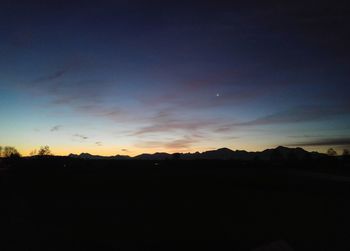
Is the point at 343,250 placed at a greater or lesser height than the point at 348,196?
lesser

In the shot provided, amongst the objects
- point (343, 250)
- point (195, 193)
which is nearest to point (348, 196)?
point (195, 193)

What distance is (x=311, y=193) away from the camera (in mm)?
32531

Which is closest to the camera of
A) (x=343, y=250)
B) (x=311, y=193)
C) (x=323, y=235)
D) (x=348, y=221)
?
(x=343, y=250)

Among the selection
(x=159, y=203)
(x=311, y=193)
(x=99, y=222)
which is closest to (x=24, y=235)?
(x=99, y=222)

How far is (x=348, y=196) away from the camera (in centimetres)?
2964

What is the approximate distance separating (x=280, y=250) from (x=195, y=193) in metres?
21.4

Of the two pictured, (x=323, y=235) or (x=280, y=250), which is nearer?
(x=280, y=250)

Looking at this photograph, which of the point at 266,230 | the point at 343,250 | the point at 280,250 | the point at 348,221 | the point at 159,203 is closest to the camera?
the point at 280,250

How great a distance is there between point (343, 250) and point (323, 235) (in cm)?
257

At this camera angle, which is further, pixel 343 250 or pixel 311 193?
pixel 311 193

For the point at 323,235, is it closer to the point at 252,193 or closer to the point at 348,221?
the point at 348,221

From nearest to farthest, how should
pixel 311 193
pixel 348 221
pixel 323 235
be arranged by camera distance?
pixel 323 235 → pixel 348 221 → pixel 311 193

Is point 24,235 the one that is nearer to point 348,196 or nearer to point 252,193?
point 252,193

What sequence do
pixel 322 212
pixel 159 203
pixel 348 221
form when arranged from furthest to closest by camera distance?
pixel 159 203 < pixel 322 212 < pixel 348 221
